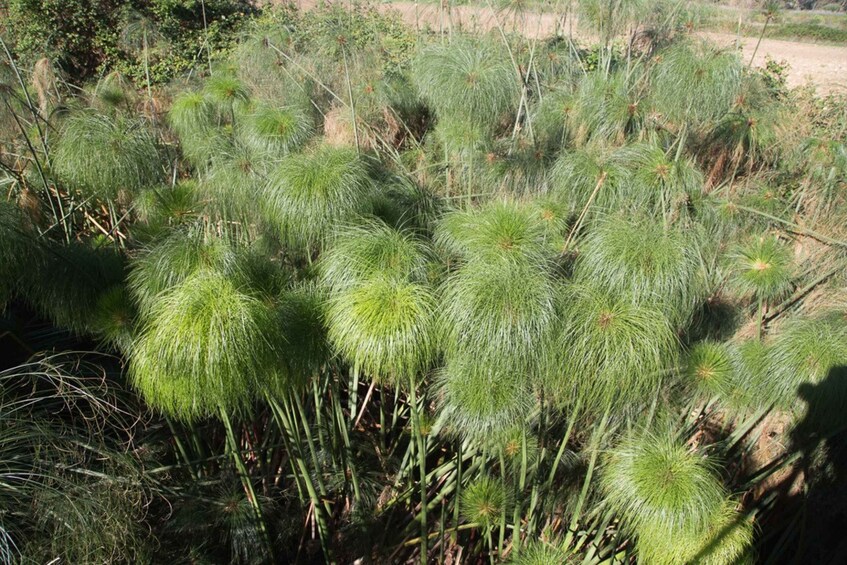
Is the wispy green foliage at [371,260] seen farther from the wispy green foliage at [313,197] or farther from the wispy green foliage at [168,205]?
the wispy green foliage at [168,205]

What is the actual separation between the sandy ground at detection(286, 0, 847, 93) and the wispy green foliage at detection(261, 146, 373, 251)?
2849 millimetres

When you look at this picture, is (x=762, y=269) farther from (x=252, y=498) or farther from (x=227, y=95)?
(x=227, y=95)

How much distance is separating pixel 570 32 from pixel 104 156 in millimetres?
4972

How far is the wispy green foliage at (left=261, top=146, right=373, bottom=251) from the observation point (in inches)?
162

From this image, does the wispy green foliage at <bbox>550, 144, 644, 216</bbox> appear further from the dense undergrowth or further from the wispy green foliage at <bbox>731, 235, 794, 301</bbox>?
the wispy green foliage at <bbox>731, 235, 794, 301</bbox>

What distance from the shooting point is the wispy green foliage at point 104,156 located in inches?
190

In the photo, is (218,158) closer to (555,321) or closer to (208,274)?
(208,274)

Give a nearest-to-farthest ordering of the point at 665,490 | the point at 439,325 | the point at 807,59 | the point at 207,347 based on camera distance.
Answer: the point at 207,347
the point at 439,325
the point at 665,490
the point at 807,59

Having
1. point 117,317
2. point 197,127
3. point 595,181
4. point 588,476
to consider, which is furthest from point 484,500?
point 197,127

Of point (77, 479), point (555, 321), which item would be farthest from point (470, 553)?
point (77, 479)

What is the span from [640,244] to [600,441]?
134 centimetres

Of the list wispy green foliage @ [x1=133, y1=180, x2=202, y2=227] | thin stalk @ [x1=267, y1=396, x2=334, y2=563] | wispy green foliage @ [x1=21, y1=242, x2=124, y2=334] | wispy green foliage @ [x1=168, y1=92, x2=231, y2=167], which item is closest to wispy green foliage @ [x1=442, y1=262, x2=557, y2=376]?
thin stalk @ [x1=267, y1=396, x2=334, y2=563]

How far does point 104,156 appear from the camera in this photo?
4.84 metres

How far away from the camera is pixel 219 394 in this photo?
10.6 feet
